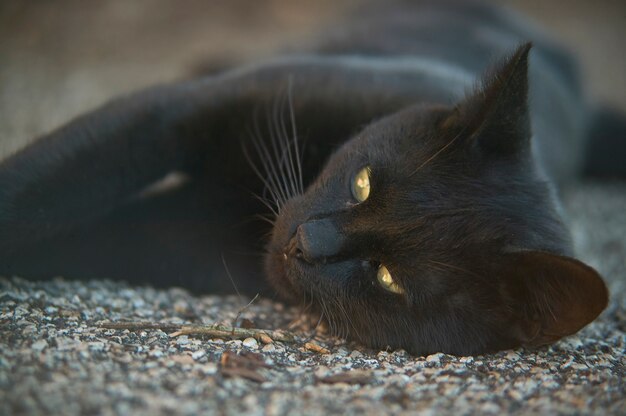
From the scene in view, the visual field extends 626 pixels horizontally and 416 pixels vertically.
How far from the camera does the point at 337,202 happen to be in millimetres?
1591

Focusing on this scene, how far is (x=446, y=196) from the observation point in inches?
60.8

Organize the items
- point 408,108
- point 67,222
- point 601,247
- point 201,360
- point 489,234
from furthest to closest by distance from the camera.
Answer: point 601,247 < point 408,108 < point 67,222 < point 489,234 < point 201,360

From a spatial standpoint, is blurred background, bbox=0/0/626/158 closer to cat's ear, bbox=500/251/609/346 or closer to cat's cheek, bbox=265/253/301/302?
cat's cheek, bbox=265/253/301/302

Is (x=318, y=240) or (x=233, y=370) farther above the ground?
(x=318, y=240)

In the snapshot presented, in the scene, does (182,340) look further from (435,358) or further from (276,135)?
(276,135)

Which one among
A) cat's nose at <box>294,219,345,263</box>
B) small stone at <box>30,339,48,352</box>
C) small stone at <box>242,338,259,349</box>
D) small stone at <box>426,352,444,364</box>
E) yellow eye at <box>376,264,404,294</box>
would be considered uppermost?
cat's nose at <box>294,219,345,263</box>

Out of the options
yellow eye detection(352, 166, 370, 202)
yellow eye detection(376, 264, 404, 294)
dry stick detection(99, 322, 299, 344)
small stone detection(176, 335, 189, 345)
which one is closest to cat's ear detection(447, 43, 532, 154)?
yellow eye detection(352, 166, 370, 202)

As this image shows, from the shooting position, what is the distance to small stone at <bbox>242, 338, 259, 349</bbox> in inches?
56.9

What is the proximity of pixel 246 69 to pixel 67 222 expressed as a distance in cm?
74

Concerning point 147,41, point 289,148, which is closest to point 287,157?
point 289,148

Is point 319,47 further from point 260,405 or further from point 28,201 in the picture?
point 260,405

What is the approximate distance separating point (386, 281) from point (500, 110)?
48 cm

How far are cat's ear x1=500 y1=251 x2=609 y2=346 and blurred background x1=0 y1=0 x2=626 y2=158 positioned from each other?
1321 mm

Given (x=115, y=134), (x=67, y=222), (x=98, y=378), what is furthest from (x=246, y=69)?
(x=98, y=378)
